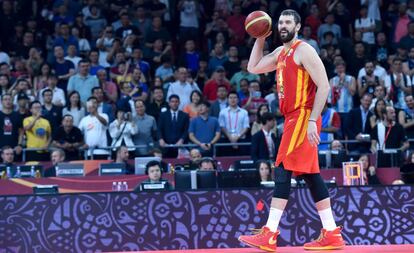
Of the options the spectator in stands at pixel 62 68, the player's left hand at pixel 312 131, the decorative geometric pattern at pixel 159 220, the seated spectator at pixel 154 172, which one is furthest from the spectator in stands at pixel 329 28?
the player's left hand at pixel 312 131

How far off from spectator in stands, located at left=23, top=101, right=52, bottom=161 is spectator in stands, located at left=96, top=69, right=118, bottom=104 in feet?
5.32

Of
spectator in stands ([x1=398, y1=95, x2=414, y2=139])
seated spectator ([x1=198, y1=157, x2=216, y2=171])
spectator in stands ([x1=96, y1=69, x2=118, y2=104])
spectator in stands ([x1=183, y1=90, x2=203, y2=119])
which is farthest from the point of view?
spectator in stands ([x1=96, y1=69, x2=118, y2=104])

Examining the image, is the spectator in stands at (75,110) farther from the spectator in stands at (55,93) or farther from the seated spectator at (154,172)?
the seated spectator at (154,172)

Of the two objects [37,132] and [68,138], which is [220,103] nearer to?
[68,138]

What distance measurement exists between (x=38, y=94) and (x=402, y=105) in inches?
263

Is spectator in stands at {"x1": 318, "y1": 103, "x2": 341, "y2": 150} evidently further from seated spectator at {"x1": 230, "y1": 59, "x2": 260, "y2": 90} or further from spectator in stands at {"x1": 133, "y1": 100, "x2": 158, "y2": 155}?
spectator in stands at {"x1": 133, "y1": 100, "x2": 158, "y2": 155}

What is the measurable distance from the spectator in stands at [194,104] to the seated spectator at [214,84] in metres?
0.85

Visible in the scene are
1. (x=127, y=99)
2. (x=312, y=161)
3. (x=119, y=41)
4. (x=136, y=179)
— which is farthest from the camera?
(x=119, y=41)

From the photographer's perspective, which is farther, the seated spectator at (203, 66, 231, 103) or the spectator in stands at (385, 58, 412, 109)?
the seated spectator at (203, 66, 231, 103)

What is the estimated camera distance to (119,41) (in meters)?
21.5

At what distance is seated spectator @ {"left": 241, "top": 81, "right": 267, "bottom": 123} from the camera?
20.0 meters

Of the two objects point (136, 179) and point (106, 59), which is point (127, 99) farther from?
point (136, 179)

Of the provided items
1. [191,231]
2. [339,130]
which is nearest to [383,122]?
[339,130]

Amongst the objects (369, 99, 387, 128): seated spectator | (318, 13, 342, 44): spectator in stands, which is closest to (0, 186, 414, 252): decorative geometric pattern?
(369, 99, 387, 128): seated spectator
